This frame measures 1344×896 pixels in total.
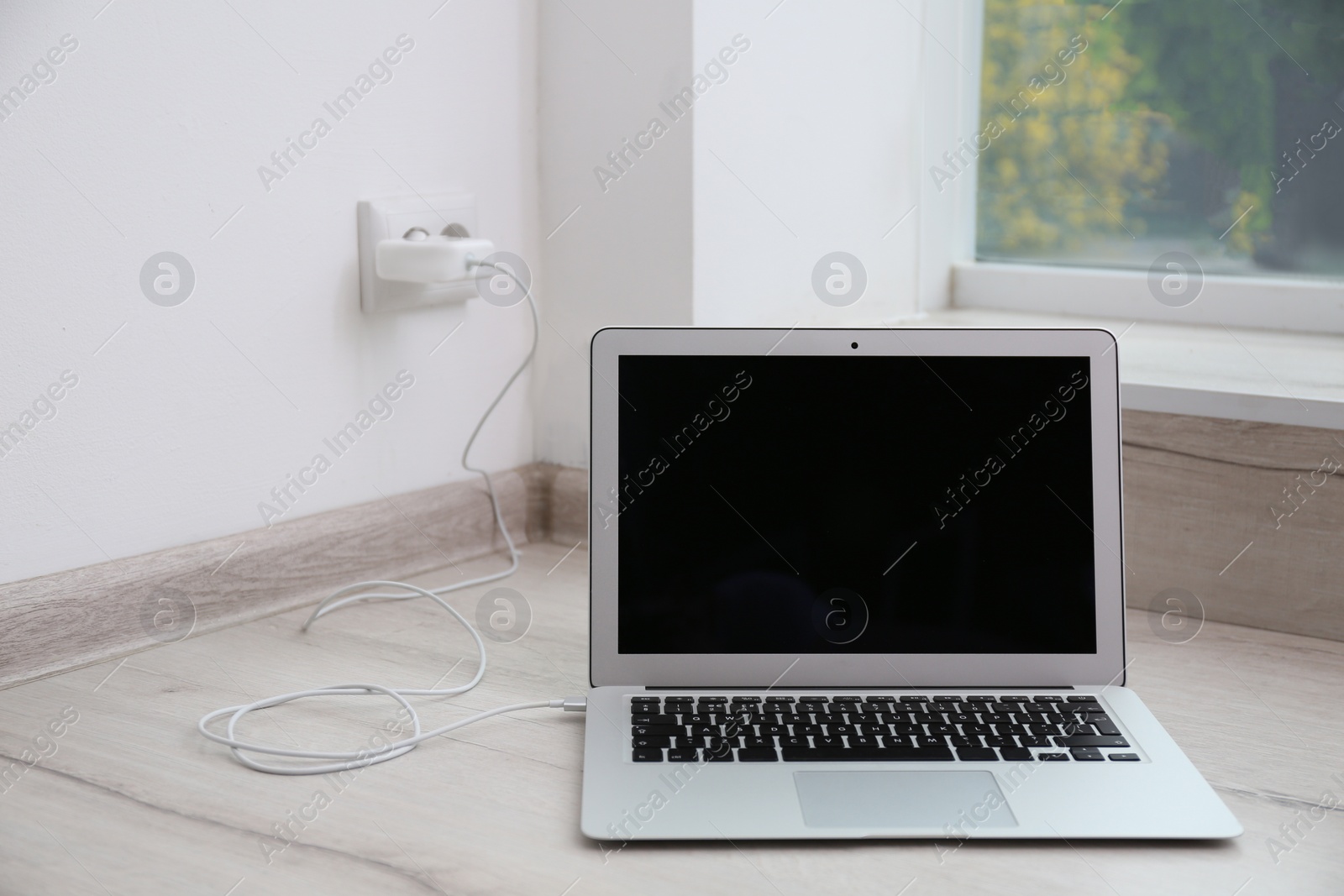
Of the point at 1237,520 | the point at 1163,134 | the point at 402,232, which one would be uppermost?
the point at 1163,134

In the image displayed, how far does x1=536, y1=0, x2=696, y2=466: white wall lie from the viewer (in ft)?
3.23

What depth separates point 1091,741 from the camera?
638mm

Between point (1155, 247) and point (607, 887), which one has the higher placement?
point (1155, 247)

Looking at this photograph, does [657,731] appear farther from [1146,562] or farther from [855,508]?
[1146,562]

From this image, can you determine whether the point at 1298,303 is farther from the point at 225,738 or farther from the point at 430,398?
the point at 225,738

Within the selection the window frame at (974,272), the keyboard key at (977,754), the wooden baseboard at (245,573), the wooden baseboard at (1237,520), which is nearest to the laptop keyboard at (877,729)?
the keyboard key at (977,754)

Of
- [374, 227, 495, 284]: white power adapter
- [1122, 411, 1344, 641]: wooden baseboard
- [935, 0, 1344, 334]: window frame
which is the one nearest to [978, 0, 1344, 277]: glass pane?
[935, 0, 1344, 334]: window frame

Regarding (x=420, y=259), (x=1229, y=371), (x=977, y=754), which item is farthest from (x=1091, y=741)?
(x=420, y=259)

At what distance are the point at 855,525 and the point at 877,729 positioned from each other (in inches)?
5.3

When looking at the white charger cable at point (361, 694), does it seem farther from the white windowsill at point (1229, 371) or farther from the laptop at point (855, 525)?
the white windowsill at point (1229, 371)

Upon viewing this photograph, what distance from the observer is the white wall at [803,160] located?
3.26 feet

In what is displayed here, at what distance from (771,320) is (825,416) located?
1.13 ft

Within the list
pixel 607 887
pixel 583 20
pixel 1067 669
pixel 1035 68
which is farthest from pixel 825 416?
pixel 1035 68

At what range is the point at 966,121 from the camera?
1.21 metres
